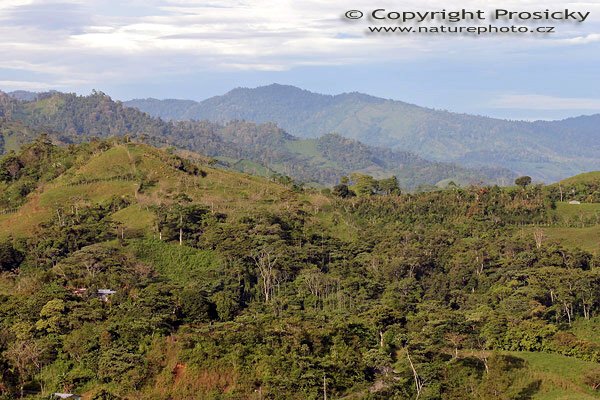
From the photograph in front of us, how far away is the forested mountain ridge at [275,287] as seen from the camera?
2961 centimetres

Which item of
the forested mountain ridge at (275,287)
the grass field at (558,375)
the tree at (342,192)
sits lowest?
the grass field at (558,375)

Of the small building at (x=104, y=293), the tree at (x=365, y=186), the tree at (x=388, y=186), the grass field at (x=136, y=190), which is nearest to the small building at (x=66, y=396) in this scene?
the small building at (x=104, y=293)

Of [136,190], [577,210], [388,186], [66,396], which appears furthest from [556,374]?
[388,186]

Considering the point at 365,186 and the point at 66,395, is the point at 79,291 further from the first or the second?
the point at 365,186

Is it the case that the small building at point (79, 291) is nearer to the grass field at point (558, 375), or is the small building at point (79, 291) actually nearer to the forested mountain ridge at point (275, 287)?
the forested mountain ridge at point (275, 287)

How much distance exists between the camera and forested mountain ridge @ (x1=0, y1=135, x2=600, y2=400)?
97.1 feet

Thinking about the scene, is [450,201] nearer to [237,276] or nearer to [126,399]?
[237,276]

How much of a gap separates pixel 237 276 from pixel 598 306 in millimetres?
21026

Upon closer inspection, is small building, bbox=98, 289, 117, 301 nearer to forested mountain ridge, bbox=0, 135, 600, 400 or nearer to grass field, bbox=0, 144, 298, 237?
forested mountain ridge, bbox=0, 135, 600, 400

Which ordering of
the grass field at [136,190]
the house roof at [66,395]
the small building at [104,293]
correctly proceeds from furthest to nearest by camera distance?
the grass field at [136,190] → the small building at [104,293] → the house roof at [66,395]

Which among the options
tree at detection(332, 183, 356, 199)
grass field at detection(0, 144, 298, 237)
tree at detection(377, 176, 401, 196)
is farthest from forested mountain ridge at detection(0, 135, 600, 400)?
tree at detection(377, 176, 401, 196)

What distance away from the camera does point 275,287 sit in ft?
138

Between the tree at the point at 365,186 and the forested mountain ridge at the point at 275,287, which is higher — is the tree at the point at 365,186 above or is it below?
above

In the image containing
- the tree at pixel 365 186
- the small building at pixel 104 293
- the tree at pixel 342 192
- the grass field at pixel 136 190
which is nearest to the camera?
the small building at pixel 104 293
